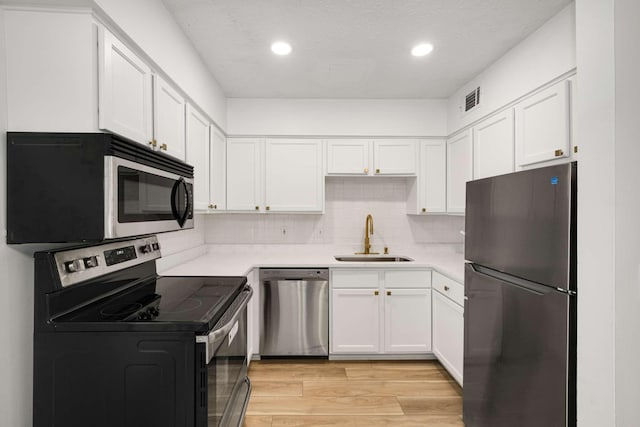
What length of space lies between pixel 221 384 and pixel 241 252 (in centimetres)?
224

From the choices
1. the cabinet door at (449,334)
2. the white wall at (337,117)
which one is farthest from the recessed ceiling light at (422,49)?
the cabinet door at (449,334)

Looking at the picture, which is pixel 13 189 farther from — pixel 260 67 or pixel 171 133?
pixel 260 67

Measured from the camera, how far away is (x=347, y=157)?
3.45 metres

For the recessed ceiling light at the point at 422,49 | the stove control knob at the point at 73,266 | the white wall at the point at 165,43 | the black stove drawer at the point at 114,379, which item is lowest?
the black stove drawer at the point at 114,379

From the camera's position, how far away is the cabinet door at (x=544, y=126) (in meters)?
1.85

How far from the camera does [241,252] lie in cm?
365

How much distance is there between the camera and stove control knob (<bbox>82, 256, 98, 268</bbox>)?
1.34 meters

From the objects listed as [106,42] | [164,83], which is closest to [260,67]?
[164,83]

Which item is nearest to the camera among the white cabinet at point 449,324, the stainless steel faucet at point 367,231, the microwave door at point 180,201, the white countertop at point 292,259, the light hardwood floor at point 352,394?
the microwave door at point 180,201

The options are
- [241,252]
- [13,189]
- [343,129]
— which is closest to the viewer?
[13,189]

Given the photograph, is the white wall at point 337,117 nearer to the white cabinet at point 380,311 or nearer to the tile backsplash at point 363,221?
the tile backsplash at point 363,221

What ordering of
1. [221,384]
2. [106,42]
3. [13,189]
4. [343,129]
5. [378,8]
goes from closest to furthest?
[13,189] < [106,42] < [221,384] < [378,8] < [343,129]

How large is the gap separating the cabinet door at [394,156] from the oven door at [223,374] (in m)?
2.04

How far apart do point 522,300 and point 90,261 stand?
6.15 ft
